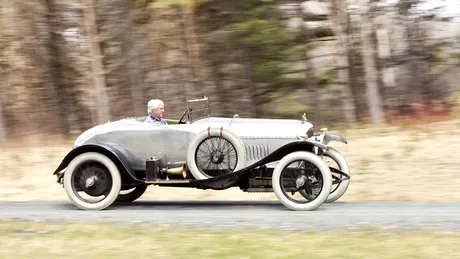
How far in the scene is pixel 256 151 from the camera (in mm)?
9023

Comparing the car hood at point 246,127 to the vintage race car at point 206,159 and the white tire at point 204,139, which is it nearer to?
the vintage race car at point 206,159

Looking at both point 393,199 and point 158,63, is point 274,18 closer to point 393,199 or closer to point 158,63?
point 158,63

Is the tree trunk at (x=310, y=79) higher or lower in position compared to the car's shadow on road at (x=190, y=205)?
higher

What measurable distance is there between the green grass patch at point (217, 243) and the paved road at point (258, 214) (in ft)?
1.38

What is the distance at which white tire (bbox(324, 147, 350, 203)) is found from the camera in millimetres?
9188

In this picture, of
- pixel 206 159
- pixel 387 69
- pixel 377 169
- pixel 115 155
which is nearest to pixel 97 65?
pixel 387 69

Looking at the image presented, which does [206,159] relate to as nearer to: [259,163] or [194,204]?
[259,163]

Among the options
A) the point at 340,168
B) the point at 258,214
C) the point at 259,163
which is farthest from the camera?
the point at 340,168

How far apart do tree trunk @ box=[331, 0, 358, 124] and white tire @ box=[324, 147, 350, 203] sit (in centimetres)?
1087

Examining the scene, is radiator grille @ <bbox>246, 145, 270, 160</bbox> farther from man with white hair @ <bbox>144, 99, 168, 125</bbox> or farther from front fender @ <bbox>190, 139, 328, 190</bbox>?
man with white hair @ <bbox>144, 99, 168, 125</bbox>

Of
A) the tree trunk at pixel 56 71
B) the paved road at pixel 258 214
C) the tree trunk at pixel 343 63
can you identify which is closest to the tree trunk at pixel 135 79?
the tree trunk at pixel 56 71

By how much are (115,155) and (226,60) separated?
11836mm

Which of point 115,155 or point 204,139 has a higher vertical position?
point 204,139

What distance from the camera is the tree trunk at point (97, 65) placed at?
2008 centimetres
